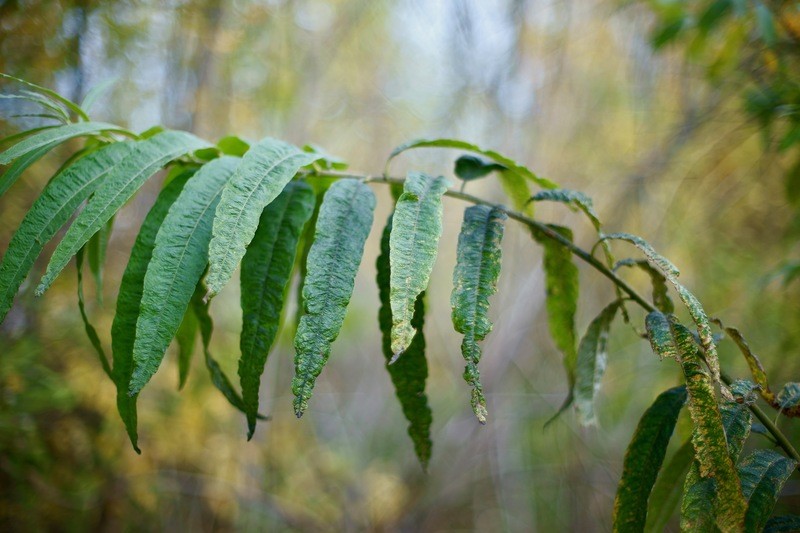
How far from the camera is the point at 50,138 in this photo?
55 cm

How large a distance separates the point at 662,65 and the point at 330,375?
7.36ft

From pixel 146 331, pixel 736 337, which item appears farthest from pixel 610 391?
Answer: pixel 146 331

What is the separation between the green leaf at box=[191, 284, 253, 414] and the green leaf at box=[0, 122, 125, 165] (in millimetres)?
214

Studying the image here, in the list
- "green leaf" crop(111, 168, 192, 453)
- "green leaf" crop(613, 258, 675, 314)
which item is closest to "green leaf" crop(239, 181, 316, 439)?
"green leaf" crop(111, 168, 192, 453)

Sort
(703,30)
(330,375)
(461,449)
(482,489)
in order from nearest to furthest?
(703,30), (461,449), (482,489), (330,375)

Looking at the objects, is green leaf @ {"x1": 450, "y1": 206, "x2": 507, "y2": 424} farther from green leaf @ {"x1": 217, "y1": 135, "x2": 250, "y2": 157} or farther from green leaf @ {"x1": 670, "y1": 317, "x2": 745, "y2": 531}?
green leaf @ {"x1": 217, "y1": 135, "x2": 250, "y2": 157}

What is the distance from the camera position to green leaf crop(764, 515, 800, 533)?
1.73ft

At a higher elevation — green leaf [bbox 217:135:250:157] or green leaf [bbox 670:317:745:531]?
green leaf [bbox 217:135:250:157]

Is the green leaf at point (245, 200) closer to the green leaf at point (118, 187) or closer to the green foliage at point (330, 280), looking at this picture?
the green foliage at point (330, 280)

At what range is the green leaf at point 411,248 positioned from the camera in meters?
0.44

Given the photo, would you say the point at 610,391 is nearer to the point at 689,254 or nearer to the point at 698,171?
the point at 689,254

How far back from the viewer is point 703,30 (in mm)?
1049

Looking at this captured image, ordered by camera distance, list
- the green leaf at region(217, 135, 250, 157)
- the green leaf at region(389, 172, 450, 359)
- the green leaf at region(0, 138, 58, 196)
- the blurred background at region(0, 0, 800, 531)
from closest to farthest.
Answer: the green leaf at region(389, 172, 450, 359), the green leaf at region(0, 138, 58, 196), the green leaf at region(217, 135, 250, 157), the blurred background at region(0, 0, 800, 531)

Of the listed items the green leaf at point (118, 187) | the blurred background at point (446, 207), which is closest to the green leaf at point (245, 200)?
the green leaf at point (118, 187)
